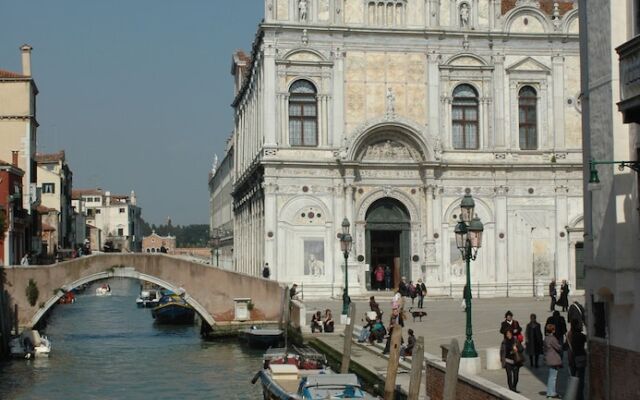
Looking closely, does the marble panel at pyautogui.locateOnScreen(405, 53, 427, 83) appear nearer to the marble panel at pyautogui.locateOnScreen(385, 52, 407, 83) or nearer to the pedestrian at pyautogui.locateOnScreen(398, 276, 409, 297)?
the marble panel at pyautogui.locateOnScreen(385, 52, 407, 83)

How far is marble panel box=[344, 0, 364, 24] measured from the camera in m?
45.5

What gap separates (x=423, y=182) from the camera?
45656 mm

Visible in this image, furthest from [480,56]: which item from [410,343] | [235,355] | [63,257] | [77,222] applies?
[77,222]

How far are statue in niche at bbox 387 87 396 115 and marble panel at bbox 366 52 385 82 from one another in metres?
0.59

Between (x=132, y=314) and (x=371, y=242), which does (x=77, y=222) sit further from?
(x=371, y=242)

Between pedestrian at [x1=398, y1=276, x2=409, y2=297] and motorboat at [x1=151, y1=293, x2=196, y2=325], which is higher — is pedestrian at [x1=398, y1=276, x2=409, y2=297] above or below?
above

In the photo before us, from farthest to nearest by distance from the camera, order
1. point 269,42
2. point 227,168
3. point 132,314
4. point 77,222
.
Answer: point 77,222 < point 227,168 < point 132,314 < point 269,42

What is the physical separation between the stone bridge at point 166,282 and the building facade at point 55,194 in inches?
1288

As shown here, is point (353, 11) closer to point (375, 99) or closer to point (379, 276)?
point (375, 99)

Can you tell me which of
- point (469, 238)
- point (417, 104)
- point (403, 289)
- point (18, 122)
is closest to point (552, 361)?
point (469, 238)

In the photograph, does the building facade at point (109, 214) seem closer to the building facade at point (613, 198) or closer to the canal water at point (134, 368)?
the canal water at point (134, 368)

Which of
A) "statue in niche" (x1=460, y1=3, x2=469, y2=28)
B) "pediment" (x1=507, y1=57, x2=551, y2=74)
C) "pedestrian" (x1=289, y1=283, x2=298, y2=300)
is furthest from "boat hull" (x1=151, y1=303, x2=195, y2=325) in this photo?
"pediment" (x1=507, y1=57, x2=551, y2=74)

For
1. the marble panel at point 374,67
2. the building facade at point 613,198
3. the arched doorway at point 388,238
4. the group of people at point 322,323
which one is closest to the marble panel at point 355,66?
the marble panel at point 374,67

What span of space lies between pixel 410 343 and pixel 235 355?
11.4m
